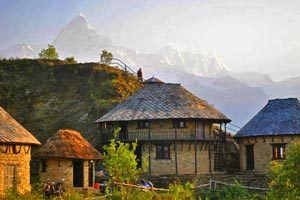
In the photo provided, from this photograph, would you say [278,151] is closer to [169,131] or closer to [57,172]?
[169,131]

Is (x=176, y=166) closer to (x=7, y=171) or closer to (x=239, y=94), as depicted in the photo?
(x=7, y=171)

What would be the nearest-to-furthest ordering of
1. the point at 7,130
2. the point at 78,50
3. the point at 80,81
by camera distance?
the point at 7,130, the point at 80,81, the point at 78,50

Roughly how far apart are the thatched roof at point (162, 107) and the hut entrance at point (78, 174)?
8095 millimetres

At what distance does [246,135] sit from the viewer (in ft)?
163

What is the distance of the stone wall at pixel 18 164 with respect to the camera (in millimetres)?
33844

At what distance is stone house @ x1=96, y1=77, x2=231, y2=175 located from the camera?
4809 cm

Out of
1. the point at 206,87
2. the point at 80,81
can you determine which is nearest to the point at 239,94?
the point at 206,87

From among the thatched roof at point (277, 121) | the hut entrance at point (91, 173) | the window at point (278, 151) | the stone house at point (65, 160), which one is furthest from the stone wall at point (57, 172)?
the window at point (278, 151)

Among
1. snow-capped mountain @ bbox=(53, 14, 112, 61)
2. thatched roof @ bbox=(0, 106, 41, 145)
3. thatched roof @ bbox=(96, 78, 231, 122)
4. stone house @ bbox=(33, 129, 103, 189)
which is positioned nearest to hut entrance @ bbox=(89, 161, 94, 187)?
stone house @ bbox=(33, 129, 103, 189)

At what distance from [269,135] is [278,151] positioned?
1585mm

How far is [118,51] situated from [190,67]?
2267 cm

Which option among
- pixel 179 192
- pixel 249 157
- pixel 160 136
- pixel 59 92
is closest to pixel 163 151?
pixel 160 136

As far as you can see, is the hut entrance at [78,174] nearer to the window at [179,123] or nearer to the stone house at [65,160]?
the stone house at [65,160]

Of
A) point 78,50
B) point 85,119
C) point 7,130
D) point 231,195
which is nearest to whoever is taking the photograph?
point 7,130
